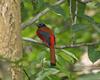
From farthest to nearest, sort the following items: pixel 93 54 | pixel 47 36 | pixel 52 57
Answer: pixel 47 36, pixel 52 57, pixel 93 54

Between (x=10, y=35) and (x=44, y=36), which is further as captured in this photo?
(x=44, y=36)

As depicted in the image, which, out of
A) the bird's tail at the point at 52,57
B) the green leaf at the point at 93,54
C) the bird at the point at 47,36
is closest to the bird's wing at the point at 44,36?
the bird at the point at 47,36

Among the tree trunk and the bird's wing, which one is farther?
the bird's wing

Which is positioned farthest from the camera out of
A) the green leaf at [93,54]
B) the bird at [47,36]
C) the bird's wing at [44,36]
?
the bird's wing at [44,36]

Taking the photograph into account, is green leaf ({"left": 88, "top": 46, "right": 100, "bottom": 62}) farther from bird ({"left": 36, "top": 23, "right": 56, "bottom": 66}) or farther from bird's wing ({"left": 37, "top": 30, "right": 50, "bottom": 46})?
bird's wing ({"left": 37, "top": 30, "right": 50, "bottom": 46})

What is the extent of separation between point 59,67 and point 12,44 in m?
0.43

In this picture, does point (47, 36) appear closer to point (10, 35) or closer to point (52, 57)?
point (52, 57)

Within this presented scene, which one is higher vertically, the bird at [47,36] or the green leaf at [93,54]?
the bird at [47,36]

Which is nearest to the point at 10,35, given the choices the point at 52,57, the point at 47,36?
the point at 52,57

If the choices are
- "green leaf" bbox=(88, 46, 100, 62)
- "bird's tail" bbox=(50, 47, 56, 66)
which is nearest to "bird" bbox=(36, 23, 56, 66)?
"bird's tail" bbox=(50, 47, 56, 66)

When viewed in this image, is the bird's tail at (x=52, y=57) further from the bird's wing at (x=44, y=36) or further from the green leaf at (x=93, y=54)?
the bird's wing at (x=44, y=36)

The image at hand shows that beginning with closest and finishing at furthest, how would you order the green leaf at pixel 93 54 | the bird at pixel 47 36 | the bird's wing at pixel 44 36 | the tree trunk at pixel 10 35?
the tree trunk at pixel 10 35 < the green leaf at pixel 93 54 < the bird at pixel 47 36 < the bird's wing at pixel 44 36

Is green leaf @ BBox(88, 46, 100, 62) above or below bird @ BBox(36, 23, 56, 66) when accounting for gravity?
below

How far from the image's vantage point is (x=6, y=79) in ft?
2.39
